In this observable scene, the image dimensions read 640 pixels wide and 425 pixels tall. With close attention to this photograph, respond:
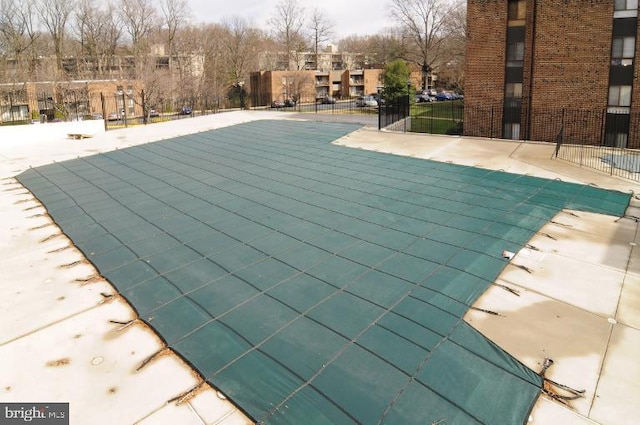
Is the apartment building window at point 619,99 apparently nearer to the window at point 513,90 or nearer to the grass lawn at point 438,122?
the window at point 513,90

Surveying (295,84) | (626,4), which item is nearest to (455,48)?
(295,84)

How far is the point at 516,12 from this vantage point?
21.6m

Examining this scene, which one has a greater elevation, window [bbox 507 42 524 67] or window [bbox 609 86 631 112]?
window [bbox 507 42 524 67]

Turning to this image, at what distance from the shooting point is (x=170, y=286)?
6836mm

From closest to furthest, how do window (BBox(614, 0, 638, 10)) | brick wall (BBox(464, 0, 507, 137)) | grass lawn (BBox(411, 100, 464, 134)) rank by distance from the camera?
→ window (BBox(614, 0, 638, 10)), brick wall (BBox(464, 0, 507, 137)), grass lawn (BBox(411, 100, 464, 134))

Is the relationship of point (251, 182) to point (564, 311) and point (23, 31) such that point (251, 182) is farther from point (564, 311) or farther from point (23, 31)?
point (23, 31)

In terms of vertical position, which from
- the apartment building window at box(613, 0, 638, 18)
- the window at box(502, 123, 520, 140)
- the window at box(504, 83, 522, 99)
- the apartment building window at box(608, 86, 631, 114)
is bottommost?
the window at box(502, 123, 520, 140)

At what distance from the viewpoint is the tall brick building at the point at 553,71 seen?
19578 millimetres

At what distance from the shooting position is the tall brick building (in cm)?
1958

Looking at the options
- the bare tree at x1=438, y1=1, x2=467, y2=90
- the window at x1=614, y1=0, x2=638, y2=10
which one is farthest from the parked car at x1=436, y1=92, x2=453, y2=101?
the window at x1=614, y1=0, x2=638, y2=10

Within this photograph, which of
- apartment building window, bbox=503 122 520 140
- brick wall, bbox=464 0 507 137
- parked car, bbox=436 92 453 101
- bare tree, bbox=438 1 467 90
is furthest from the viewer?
parked car, bbox=436 92 453 101

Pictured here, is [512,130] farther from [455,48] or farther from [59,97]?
[59,97]

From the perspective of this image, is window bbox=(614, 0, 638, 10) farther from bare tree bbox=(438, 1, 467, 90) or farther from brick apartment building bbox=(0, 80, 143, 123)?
brick apartment building bbox=(0, 80, 143, 123)

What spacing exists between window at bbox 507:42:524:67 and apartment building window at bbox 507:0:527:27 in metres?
0.95
